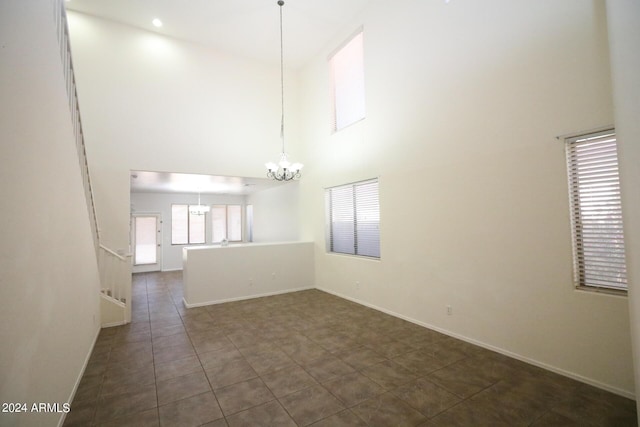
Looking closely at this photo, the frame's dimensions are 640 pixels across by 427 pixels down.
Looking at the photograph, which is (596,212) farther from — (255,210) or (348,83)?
(255,210)

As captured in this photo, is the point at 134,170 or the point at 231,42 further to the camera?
the point at 231,42

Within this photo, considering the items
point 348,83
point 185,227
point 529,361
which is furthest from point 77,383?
point 185,227

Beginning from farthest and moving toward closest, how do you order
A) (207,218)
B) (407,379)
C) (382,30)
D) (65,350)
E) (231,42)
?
1. (207,218)
2. (231,42)
3. (382,30)
4. (407,379)
5. (65,350)

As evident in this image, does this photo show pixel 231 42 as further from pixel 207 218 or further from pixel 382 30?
pixel 207 218

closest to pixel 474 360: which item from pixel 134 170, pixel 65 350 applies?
pixel 65 350

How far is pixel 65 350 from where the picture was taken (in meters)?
2.46

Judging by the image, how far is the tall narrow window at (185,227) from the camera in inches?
408

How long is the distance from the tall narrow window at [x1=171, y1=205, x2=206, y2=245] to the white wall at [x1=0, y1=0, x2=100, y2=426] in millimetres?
7883

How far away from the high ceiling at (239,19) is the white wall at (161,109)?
0.84 feet

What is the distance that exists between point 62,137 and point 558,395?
4.91 meters

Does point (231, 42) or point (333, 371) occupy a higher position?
point (231, 42)

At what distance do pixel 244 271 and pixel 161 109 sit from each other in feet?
12.3

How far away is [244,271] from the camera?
6094 mm

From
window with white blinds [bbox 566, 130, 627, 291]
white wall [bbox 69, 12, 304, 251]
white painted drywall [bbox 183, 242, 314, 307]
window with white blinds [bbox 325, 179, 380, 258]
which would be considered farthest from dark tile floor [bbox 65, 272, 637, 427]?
white wall [bbox 69, 12, 304, 251]
